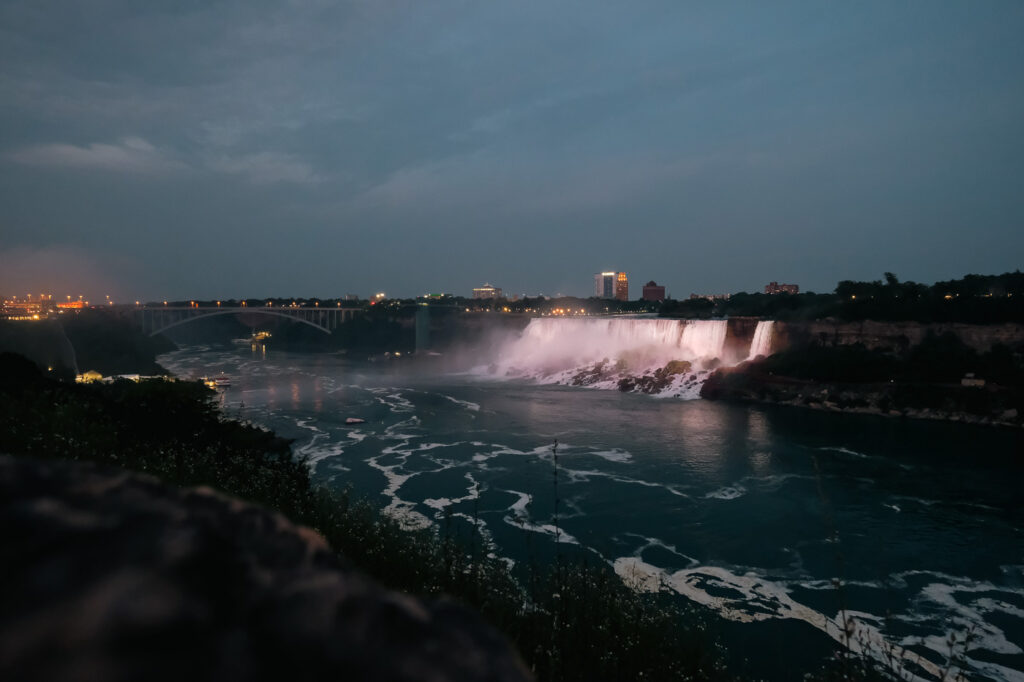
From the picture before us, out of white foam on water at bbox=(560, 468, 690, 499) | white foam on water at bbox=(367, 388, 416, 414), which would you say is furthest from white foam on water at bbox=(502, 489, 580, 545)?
white foam on water at bbox=(367, 388, 416, 414)

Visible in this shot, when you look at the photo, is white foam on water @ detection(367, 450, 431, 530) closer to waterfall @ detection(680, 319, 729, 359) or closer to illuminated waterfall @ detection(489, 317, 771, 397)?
illuminated waterfall @ detection(489, 317, 771, 397)

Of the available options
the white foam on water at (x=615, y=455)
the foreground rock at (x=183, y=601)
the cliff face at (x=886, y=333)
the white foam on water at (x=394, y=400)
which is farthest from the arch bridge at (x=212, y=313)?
the foreground rock at (x=183, y=601)

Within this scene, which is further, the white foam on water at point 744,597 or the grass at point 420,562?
the white foam on water at point 744,597

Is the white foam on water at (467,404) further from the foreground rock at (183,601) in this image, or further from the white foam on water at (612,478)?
the foreground rock at (183,601)

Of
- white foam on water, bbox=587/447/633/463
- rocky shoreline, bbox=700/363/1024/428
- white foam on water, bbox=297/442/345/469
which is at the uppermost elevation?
rocky shoreline, bbox=700/363/1024/428

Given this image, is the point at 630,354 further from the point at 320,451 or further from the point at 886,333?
the point at 320,451
